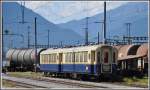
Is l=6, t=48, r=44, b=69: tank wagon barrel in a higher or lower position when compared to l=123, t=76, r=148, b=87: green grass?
higher

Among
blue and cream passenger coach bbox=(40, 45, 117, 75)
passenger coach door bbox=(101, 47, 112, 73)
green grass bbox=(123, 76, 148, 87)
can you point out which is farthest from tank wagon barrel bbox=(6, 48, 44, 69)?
green grass bbox=(123, 76, 148, 87)

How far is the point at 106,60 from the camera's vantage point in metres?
35.2

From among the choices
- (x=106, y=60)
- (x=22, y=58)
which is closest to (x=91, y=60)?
(x=106, y=60)

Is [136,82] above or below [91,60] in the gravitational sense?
below

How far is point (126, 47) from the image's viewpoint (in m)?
41.1

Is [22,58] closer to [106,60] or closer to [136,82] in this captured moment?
[106,60]

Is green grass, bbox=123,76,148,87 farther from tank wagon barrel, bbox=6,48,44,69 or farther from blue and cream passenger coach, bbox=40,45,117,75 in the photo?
tank wagon barrel, bbox=6,48,44,69

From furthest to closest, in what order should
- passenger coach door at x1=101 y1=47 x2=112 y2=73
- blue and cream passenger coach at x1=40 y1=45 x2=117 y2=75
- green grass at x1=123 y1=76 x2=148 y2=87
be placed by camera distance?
passenger coach door at x1=101 y1=47 x2=112 y2=73 < blue and cream passenger coach at x1=40 y1=45 x2=117 y2=75 < green grass at x1=123 y1=76 x2=148 y2=87

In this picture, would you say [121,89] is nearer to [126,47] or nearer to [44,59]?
[126,47]

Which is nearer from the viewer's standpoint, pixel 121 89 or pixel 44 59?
pixel 121 89

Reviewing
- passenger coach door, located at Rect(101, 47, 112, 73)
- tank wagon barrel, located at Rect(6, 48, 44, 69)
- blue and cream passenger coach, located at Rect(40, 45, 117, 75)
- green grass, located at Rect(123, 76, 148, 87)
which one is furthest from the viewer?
tank wagon barrel, located at Rect(6, 48, 44, 69)

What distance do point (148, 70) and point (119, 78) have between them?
2310mm

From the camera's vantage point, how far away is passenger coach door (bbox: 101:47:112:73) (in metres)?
34.7

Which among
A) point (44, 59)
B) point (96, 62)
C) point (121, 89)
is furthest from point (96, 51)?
point (44, 59)
